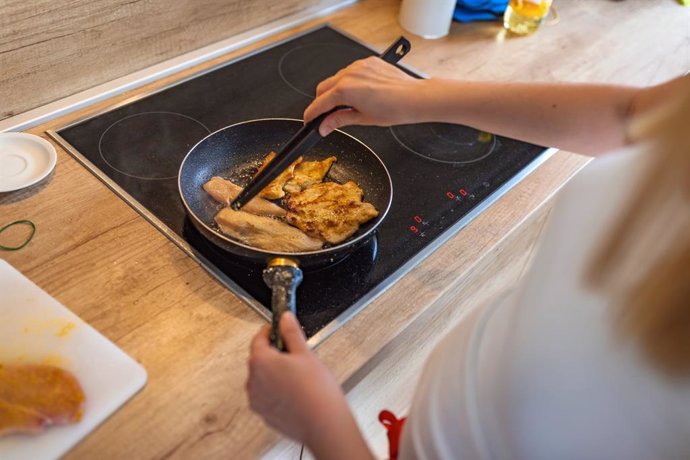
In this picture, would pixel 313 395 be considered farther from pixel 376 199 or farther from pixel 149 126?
pixel 149 126

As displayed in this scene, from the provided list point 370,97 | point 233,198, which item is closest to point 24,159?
point 233,198

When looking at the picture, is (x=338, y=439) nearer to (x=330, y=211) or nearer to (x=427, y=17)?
(x=330, y=211)

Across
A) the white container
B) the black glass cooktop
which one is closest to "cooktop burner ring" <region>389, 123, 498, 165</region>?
the black glass cooktop

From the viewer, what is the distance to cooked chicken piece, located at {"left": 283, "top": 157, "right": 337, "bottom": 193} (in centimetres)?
93

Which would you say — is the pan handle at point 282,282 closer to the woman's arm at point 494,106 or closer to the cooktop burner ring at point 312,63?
the woman's arm at point 494,106

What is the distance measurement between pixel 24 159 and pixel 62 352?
1.18 feet

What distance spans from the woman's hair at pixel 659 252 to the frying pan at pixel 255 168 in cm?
39

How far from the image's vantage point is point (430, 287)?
0.82 metres

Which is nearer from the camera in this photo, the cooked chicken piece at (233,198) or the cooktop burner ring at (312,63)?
the cooked chicken piece at (233,198)

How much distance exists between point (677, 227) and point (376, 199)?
0.55 metres

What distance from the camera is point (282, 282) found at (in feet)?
2.31

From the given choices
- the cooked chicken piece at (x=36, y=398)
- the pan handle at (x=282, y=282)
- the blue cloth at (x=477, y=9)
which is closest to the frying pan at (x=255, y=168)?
the pan handle at (x=282, y=282)

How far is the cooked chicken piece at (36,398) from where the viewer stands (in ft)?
1.93

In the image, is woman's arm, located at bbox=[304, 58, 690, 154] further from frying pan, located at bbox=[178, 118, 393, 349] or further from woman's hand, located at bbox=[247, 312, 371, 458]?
woman's hand, located at bbox=[247, 312, 371, 458]
